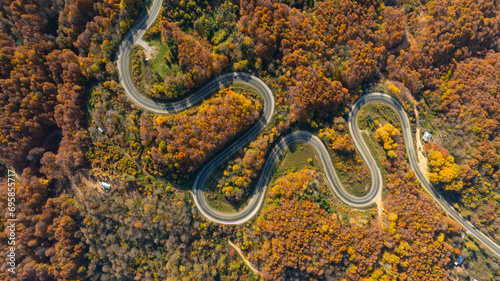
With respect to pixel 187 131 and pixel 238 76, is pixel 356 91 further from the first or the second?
pixel 187 131

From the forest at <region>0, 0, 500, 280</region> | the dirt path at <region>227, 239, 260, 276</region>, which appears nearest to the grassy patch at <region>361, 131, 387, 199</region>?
the forest at <region>0, 0, 500, 280</region>

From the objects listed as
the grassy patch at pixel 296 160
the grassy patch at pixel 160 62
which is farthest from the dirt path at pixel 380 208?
the grassy patch at pixel 160 62

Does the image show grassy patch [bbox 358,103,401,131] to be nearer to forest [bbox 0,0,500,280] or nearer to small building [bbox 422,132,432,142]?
forest [bbox 0,0,500,280]

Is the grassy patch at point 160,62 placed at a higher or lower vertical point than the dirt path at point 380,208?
higher

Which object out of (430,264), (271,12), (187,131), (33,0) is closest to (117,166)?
(187,131)

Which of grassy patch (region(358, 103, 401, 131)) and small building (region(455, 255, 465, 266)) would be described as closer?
grassy patch (region(358, 103, 401, 131))

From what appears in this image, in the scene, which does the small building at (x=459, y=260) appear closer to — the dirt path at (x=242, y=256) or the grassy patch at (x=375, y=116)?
the grassy patch at (x=375, y=116)
